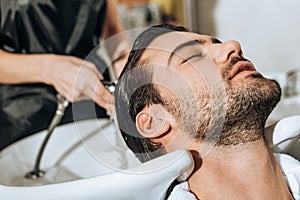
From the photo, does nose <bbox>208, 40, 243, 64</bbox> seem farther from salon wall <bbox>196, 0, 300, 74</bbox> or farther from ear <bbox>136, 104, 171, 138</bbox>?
salon wall <bbox>196, 0, 300, 74</bbox>

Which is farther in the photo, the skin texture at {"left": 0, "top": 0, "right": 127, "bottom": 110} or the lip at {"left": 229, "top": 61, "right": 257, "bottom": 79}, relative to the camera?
the skin texture at {"left": 0, "top": 0, "right": 127, "bottom": 110}

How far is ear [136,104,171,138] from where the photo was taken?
557 millimetres

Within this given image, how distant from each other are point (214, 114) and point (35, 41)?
58cm

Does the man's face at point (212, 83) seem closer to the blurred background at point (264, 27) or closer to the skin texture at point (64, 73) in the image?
the skin texture at point (64, 73)

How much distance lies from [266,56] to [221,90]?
79 centimetres

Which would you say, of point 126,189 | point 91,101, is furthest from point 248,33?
point 126,189

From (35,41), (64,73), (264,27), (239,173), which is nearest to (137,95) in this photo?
(239,173)

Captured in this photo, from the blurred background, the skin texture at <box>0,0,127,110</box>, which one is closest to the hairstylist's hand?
the skin texture at <box>0,0,127,110</box>

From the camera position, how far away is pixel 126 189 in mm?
512

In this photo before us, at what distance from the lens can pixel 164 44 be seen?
0.58 meters

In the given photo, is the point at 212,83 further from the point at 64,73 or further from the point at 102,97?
the point at 64,73

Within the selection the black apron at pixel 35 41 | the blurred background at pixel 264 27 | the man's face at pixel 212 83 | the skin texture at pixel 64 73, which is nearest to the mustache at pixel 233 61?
the man's face at pixel 212 83

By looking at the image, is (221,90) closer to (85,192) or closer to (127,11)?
(85,192)

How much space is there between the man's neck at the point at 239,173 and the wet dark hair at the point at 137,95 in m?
0.06
